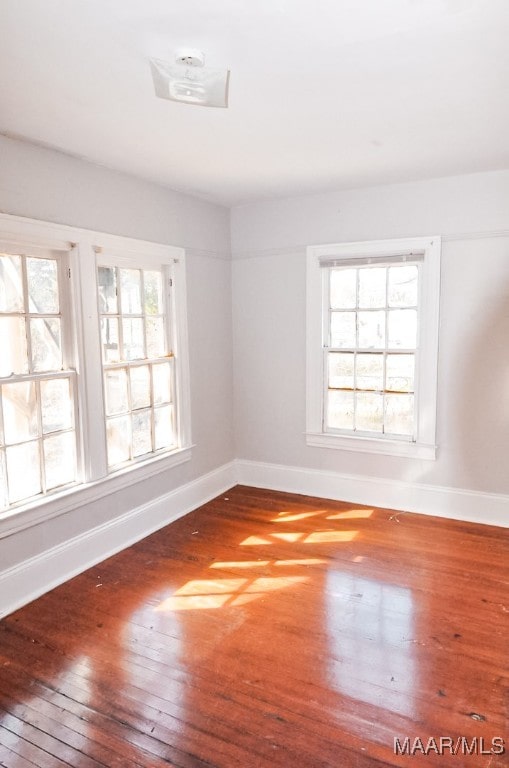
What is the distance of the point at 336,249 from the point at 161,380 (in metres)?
1.77

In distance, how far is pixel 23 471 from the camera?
287 centimetres

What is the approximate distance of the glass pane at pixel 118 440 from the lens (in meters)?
3.45

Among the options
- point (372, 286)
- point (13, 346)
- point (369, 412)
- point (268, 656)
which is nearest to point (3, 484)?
point (13, 346)

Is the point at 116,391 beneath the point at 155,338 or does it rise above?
beneath

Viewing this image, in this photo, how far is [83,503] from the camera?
10.4 feet

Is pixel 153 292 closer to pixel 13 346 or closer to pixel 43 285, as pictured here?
pixel 43 285

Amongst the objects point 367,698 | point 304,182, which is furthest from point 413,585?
point 304,182

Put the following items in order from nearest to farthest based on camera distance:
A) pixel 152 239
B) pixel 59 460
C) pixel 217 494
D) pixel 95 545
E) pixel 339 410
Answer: pixel 59 460 → pixel 95 545 → pixel 152 239 → pixel 339 410 → pixel 217 494

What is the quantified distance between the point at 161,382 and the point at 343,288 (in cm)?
168

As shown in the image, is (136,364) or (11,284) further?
(136,364)

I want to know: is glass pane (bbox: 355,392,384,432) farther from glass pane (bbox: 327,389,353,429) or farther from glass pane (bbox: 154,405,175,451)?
glass pane (bbox: 154,405,175,451)

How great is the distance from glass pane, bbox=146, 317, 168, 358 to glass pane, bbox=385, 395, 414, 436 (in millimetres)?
1851

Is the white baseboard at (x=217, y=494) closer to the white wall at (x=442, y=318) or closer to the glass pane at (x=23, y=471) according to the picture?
the white wall at (x=442, y=318)

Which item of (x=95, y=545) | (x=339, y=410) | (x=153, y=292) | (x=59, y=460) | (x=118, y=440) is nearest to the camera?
(x=59, y=460)
